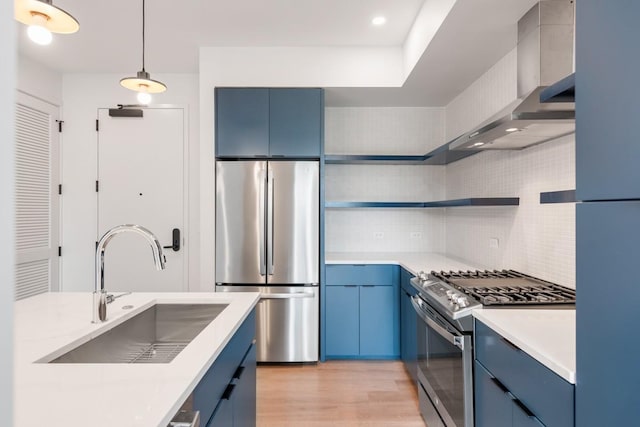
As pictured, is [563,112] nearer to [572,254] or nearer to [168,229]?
[572,254]

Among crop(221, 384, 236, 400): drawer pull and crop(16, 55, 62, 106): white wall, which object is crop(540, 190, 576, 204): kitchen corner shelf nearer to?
crop(221, 384, 236, 400): drawer pull

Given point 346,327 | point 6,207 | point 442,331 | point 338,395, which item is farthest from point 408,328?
point 6,207

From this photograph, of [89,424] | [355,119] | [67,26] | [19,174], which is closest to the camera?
[89,424]

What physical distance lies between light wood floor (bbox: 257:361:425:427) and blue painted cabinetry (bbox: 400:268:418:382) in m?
0.15

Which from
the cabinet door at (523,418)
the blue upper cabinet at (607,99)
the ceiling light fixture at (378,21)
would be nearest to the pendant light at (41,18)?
the blue upper cabinet at (607,99)

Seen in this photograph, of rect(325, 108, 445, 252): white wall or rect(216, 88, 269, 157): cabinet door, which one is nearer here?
rect(216, 88, 269, 157): cabinet door

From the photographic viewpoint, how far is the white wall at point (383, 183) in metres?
3.88

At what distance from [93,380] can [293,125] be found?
2.58 metres

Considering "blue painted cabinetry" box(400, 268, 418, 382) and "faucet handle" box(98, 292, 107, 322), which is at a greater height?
"faucet handle" box(98, 292, 107, 322)

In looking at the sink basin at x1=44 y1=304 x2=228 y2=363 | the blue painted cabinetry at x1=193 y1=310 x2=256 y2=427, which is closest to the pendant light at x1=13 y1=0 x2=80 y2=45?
the sink basin at x1=44 y1=304 x2=228 y2=363

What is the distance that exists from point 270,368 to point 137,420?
2544 mm

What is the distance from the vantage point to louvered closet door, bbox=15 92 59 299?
3430 millimetres

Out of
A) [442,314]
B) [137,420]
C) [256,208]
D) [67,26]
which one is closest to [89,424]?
[137,420]

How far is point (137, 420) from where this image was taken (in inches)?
30.0
